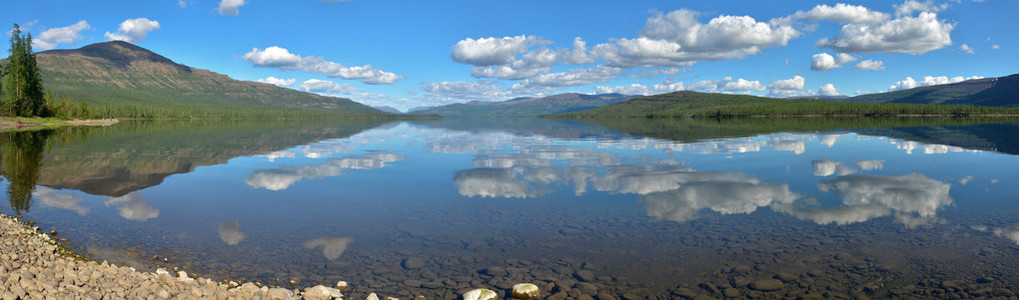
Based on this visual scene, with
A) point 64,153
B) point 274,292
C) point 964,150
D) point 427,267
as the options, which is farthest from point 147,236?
point 964,150

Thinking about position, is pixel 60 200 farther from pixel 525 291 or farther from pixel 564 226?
pixel 525 291

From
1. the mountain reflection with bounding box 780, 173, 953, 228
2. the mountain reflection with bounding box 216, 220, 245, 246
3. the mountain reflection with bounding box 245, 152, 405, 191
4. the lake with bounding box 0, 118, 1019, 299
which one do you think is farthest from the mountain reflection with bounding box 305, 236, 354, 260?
the mountain reflection with bounding box 780, 173, 953, 228

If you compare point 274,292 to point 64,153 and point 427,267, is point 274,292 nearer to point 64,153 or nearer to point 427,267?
point 427,267

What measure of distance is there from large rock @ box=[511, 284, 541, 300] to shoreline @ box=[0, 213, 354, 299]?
3.76 metres

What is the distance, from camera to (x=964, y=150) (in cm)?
4619

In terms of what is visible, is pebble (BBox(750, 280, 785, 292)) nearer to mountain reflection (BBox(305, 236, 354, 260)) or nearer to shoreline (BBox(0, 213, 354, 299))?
shoreline (BBox(0, 213, 354, 299))

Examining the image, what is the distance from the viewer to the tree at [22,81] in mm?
116375

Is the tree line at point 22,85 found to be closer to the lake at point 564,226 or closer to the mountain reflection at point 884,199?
the lake at point 564,226

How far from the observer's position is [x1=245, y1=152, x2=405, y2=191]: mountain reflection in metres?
28.0

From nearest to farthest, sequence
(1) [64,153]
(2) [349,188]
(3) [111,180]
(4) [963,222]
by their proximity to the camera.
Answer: (4) [963,222] → (2) [349,188] → (3) [111,180] → (1) [64,153]

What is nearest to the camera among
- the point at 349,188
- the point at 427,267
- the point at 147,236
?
the point at 427,267

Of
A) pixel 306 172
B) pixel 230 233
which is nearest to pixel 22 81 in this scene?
pixel 306 172

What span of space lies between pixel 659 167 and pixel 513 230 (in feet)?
63.3

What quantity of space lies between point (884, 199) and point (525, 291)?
1841cm
